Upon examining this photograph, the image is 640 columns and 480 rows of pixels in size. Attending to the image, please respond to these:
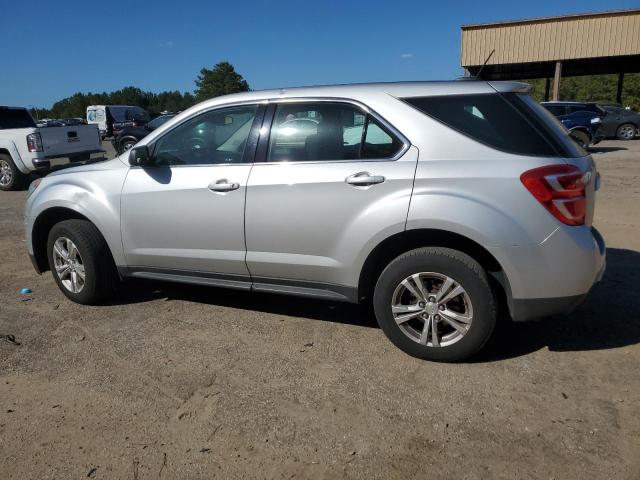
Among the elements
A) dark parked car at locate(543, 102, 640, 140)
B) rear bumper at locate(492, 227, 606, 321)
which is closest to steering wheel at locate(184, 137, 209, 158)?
rear bumper at locate(492, 227, 606, 321)

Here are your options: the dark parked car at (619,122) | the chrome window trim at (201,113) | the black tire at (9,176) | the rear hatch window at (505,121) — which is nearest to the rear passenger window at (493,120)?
the rear hatch window at (505,121)

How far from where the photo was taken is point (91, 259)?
4.44 m

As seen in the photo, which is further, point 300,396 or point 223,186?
point 223,186

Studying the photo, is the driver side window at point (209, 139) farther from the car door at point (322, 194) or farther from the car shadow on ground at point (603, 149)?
the car shadow on ground at point (603, 149)

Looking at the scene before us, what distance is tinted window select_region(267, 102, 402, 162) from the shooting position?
3508 millimetres

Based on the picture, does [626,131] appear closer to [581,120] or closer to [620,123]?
[620,123]

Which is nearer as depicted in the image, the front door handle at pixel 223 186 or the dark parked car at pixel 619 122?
the front door handle at pixel 223 186

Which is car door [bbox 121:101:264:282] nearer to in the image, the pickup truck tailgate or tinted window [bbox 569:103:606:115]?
the pickup truck tailgate

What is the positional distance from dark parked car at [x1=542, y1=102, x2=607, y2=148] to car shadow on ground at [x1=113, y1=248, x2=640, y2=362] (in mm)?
12766

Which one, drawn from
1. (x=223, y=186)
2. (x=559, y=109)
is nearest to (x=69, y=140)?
(x=223, y=186)

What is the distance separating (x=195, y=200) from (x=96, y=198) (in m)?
1.00

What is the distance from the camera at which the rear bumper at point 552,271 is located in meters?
3.08

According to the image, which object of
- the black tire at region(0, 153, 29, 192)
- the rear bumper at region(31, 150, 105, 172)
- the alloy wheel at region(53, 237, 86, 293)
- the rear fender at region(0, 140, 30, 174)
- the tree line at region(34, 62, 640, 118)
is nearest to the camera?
the alloy wheel at region(53, 237, 86, 293)

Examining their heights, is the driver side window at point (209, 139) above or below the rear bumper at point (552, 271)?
above
